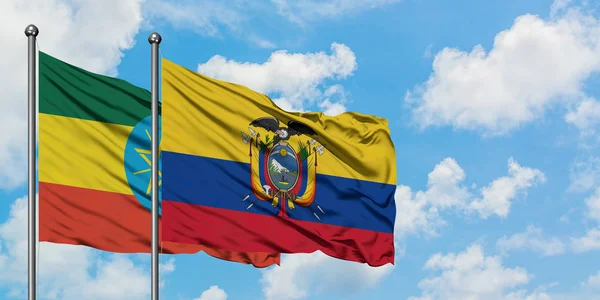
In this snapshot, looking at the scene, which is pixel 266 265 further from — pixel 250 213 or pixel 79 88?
pixel 79 88

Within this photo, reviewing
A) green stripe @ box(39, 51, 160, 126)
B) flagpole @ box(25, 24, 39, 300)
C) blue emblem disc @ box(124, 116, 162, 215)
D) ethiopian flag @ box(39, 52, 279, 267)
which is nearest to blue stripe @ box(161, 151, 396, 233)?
blue emblem disc @ box(124, 116, 162, 215)

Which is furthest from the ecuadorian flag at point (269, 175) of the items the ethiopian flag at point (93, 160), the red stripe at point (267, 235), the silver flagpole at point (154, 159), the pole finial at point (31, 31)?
the pole finial at point (31, 31)

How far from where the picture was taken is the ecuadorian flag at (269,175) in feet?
59.4

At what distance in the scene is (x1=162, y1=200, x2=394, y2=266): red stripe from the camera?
58.8 ft

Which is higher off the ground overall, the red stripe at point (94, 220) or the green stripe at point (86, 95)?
the green stripe at point (86, 95)

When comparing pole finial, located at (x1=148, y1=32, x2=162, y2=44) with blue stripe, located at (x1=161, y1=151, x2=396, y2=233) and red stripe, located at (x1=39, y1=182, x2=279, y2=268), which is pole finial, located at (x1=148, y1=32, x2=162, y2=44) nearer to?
blue stripe, located at (x1=161, y1=151, x2=396, y2=233)

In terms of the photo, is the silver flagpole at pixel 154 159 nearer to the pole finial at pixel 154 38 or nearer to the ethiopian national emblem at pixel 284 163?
the pole finial at pixel 154 38

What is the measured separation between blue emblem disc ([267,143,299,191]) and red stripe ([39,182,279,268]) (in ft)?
6.17

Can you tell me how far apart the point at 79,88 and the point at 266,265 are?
4.87m

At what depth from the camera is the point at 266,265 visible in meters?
19.9

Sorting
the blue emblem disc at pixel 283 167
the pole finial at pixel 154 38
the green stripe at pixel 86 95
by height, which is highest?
the pole finial at pixel 154 38

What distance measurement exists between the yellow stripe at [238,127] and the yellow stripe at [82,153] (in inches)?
37.2

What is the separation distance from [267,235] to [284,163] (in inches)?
61.3

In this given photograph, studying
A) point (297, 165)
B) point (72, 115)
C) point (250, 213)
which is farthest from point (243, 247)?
point (72, 115)
